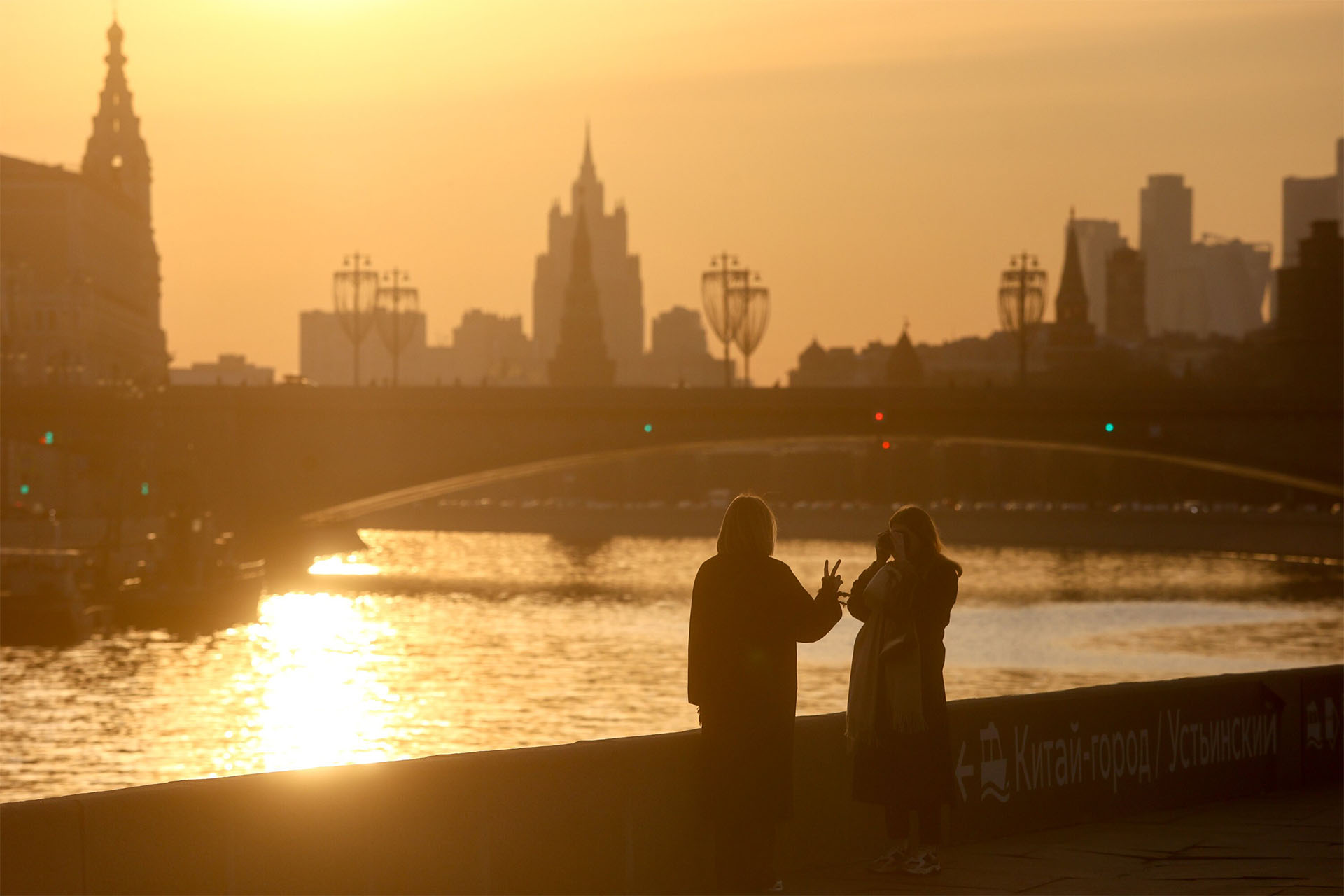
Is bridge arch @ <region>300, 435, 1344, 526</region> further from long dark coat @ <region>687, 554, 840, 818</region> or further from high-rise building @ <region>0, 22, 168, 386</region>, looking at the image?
long dark coat @ <region>687, 554, 840, 818</region>

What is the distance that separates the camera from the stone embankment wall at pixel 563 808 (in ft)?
25.3

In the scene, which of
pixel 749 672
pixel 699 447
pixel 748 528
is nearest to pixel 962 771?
pixel 749 672

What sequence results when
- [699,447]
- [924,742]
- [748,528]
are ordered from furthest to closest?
[699,447]
[924,742]
[748,528]

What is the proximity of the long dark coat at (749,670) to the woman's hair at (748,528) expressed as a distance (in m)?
0.04

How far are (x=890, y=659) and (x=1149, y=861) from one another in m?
2.26

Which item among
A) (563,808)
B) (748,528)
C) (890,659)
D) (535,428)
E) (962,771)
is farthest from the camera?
(535,428)

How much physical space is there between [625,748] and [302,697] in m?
35.0

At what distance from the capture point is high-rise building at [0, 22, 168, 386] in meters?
143

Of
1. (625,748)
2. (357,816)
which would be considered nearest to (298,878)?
(357,816)

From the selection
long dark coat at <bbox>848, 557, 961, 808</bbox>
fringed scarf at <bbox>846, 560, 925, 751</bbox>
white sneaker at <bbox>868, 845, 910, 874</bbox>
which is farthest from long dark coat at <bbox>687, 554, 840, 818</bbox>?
white sneaker at <bbox>868, 845, 910, 874</bbox>

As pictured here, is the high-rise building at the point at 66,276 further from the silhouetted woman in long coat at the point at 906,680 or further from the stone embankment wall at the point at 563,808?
the silhouetted woman in long coat at the point at 906,680

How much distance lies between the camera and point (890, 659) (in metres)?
9.38

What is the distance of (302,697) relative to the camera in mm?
43250

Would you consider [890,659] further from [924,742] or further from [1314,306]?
[1314,306]
